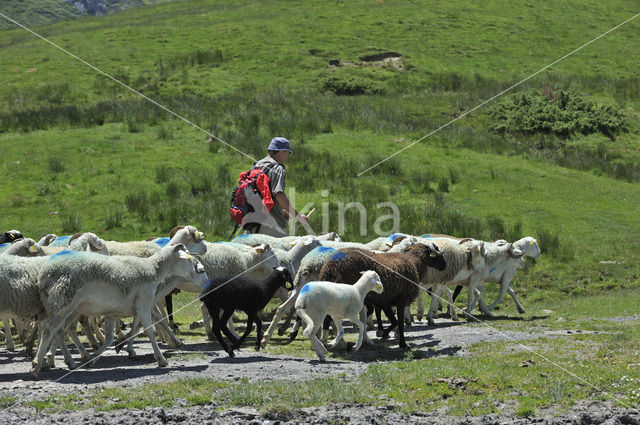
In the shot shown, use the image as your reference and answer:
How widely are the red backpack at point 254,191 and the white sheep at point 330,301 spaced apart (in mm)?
3405

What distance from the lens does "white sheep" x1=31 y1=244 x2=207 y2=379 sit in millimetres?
10469

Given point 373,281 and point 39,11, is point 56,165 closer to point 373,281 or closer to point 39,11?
point 373,281

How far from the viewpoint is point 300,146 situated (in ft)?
103

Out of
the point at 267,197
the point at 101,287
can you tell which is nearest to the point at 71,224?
the point at 267,197

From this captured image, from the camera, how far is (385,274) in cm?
1314

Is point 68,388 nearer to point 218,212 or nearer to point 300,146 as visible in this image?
point 218,212

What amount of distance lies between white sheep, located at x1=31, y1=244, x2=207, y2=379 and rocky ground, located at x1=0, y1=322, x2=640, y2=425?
54cm

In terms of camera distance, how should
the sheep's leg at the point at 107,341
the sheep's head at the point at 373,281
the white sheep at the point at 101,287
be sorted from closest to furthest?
the white sheep at the point at 101,287
the sheep's leg at the point at 107,341
the sheep's head at the point at 373,281

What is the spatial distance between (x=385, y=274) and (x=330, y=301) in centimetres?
180

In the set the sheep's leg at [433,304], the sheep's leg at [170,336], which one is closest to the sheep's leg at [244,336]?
the sheep's leg at [170,336]

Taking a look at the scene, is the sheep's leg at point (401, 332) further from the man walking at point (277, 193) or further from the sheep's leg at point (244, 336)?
the man walking at point (277, 193)

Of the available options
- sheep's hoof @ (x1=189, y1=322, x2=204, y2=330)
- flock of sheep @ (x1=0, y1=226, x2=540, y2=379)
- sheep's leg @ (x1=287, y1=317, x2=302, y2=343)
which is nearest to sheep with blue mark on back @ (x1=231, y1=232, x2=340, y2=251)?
flock of sheep @ (x1=0, y1=226, x2=540, y2=379)

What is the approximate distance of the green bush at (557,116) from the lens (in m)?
40.3

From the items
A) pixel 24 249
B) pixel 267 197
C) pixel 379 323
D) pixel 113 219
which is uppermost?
pixel 267 197
